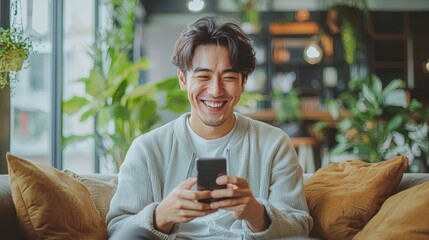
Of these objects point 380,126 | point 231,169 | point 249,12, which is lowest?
point 231,169

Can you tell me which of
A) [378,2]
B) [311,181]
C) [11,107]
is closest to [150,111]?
[11,107]

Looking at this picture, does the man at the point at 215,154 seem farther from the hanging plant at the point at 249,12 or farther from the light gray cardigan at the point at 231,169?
the hanging plant at the point at 249,12

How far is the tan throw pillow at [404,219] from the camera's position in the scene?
6.56ft

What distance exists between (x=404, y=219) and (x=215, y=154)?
0.62 meters

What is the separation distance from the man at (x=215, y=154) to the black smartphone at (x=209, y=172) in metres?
0.20

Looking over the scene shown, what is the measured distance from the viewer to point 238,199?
5.77 ft

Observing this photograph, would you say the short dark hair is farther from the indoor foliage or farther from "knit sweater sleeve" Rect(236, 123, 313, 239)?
the indoor foliage

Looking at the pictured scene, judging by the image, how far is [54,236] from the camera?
1890 millimetres

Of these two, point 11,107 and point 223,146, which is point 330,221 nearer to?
point 223,146

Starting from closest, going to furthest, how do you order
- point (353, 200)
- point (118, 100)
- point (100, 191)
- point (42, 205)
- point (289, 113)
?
point (42, 205) → point (353, 200) → point (100, 191) → point (118, 100) → point (289, 113)

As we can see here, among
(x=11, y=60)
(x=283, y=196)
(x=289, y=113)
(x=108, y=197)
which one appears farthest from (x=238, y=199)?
(x=289, y=113)

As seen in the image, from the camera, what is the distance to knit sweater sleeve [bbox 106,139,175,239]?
2.00m

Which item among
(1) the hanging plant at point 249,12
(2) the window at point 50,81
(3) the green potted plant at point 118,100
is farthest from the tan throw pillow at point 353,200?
(1) the hanging plant at point 249,12

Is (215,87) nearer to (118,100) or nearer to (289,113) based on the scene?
(118,100)
